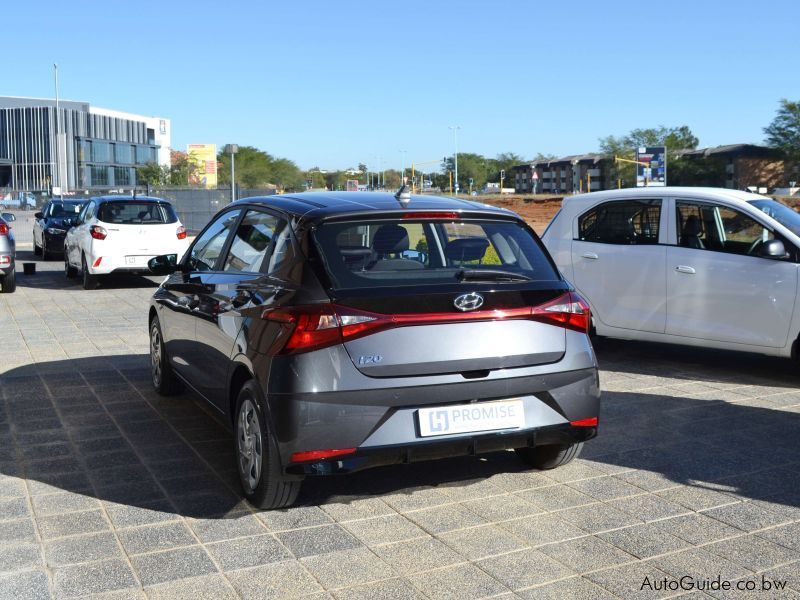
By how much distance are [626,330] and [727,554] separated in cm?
492

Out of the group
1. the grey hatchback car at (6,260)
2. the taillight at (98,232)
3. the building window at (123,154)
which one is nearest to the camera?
the grey hatchback car at (6,260)

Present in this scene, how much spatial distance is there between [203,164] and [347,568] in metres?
137

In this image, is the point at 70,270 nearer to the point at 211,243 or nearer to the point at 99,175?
the point at 211,243

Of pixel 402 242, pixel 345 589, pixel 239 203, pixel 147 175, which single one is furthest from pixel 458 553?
pixel 147 175

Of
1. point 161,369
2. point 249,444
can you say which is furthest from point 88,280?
point 249,444

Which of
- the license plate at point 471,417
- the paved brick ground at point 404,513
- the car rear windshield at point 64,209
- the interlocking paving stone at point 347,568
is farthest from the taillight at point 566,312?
the car rear windshield at point 64,209

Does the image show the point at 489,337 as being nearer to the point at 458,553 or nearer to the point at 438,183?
the point at 458,553

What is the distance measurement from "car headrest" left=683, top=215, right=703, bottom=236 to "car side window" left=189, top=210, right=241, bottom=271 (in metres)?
4.43

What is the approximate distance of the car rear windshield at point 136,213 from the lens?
54.6ft

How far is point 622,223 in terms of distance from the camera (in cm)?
898

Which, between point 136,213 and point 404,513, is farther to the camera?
point 136,213

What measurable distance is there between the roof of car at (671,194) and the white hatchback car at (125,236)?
361 inches

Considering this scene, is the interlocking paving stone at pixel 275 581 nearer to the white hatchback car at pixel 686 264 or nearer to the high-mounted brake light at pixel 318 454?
the high-mounted brake light at pixel 318 454

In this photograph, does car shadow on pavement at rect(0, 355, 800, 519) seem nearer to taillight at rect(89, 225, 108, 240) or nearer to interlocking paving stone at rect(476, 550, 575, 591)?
interlocking paving stone at rect(476, 550, 575, 591)
